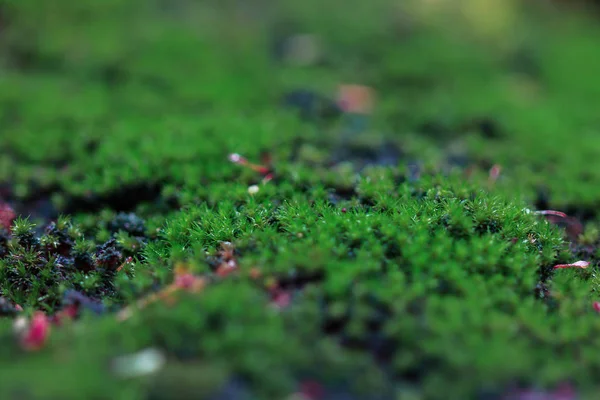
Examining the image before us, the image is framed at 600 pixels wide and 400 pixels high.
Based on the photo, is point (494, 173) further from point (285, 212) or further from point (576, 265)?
point (285, 212)

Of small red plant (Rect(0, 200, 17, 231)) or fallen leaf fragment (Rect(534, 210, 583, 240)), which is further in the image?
fallen leaf fragment (Rect(534, 210, 583, 240))

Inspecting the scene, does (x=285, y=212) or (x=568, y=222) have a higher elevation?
(x=285, y=212)

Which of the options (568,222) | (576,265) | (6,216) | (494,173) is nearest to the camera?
(576,265)

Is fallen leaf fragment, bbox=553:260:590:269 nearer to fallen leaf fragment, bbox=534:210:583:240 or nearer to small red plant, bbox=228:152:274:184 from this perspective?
fallen leaf fragment, bbox=534:210:583:240

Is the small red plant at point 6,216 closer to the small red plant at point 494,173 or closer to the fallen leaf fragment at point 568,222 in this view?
the small red plant at point 494,173

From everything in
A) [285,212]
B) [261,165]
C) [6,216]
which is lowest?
[6,216]

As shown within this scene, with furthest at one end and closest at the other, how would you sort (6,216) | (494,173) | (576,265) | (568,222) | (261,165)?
(494,173), (261,165), (568,222), (6,216), (576,265)

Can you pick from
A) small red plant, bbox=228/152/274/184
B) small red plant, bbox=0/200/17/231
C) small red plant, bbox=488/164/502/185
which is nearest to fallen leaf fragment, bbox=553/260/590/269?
small red plant, bbox=488/164/502/185

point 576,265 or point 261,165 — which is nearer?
point 576,265

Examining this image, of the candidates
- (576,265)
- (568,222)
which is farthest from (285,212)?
(568,222)
